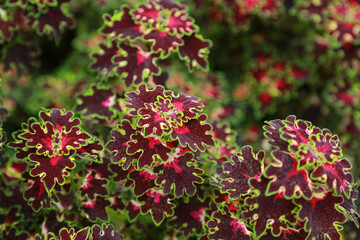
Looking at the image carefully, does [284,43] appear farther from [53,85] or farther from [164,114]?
[164,114]

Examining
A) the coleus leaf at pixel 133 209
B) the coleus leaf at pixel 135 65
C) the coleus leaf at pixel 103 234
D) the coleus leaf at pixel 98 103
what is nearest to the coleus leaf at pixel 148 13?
the coleus leaf at pixel 135 65

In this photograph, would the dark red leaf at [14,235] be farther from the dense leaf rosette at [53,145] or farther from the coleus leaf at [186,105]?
the coleus leaf at [186,105]

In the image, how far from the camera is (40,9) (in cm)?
185

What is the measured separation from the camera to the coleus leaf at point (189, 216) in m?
1.49

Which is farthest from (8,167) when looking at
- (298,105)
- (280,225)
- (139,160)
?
(298,105)

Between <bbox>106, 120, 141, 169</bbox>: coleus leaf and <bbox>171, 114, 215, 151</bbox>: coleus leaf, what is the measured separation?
0.14 m

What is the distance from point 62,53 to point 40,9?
3.89ft

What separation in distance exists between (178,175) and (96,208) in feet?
1.11

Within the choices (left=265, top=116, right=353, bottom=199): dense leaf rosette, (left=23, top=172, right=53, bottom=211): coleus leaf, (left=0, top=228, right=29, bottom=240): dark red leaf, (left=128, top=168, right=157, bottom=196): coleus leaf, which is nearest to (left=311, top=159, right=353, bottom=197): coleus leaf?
(left=265, top=116, right=353, bottom=199): dense leaf rosette

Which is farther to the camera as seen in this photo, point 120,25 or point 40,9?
point 40,9

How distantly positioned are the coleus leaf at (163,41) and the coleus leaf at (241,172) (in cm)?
49

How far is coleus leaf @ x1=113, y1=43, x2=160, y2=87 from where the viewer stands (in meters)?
1.60

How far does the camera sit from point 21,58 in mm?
2088

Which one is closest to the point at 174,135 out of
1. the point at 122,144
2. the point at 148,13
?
the point at 122,144
